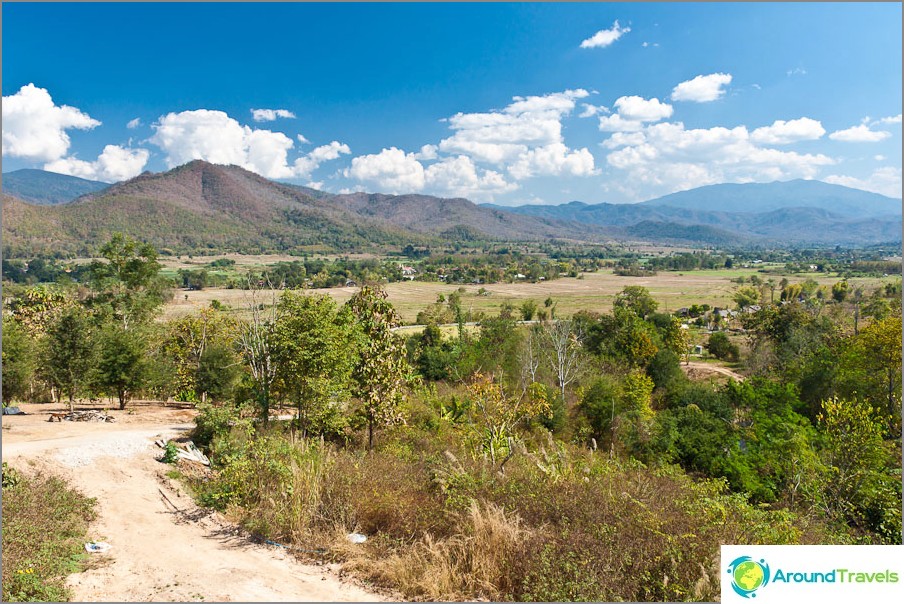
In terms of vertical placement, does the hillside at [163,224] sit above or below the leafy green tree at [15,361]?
above

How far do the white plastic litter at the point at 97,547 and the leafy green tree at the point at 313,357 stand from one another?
4.42 m

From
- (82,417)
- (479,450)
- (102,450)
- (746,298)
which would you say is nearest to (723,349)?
(746,298)

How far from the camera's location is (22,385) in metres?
18.1

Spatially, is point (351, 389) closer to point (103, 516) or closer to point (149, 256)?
point (103, 516)

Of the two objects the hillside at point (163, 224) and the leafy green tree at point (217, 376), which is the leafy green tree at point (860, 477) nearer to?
the leafy green tree at point (217, 376)

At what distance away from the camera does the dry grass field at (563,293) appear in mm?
64000

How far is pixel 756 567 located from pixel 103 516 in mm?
8347

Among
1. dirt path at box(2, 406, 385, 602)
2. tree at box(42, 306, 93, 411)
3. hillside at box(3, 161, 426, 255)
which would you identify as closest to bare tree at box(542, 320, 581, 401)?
dirt path at box(2, 406, 385, 602)

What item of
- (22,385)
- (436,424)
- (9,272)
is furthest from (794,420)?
(9,272)

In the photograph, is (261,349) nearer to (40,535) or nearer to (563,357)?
(40,535)

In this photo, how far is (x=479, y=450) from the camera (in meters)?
10.4

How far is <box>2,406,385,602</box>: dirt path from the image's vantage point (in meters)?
5.21

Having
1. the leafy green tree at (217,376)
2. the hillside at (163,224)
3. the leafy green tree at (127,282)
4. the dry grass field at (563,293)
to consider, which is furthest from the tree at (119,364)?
the hillside at (163,224)

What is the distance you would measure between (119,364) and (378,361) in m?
11.6
